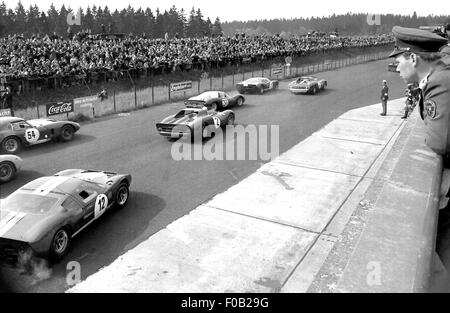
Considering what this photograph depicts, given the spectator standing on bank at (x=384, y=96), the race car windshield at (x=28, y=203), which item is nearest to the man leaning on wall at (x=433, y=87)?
the race car windshield at (x=28, y=203)

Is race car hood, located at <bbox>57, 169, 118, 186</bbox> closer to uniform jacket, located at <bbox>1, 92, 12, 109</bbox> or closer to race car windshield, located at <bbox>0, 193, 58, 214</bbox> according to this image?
race car windshield, located at <bbox>0, 193, 58, 214</bbox>

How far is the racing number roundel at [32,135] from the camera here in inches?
529

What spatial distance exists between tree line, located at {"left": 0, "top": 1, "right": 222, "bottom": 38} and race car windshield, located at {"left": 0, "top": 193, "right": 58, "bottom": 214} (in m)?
81.4

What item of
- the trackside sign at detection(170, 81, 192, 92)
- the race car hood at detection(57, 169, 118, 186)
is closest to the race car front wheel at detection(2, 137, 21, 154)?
the race car hood at detection(57, 169, 118, 186)

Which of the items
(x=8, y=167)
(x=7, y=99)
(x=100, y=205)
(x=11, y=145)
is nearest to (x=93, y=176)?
(x=100, y=205)

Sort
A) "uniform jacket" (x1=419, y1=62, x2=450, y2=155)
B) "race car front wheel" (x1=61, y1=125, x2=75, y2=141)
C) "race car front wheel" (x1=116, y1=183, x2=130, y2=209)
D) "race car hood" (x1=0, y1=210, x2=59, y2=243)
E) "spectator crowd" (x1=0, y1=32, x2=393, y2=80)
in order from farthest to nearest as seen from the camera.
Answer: "spectator crowd" (x1=0, y1=32, x2=393, y2=80) < "race car front wheel" (x1=61, y1=125, x2=75, y2=141) < "race car front wheel" (x1=116, y1=183, x2=130, y2=209) < "race car hood" (x1=0, y1=210, x2=59, y2=243) < "uniform jacket" (x1=419, y1=62, x2=450, y2=155)

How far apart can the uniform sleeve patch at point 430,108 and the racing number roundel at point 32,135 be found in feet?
45.0

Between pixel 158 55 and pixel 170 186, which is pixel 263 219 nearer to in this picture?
pixel 170 186

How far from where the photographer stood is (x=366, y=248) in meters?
2.16

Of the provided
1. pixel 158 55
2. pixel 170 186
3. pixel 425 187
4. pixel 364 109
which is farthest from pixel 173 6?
pixel 425 187

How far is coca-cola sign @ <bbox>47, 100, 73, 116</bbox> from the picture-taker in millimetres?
17984

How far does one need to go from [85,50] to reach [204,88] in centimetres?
914

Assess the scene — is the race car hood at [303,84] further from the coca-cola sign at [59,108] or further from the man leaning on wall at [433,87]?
the man leaning on wall at [433,87]

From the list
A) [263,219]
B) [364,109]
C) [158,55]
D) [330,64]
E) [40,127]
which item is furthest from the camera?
[330,64]
